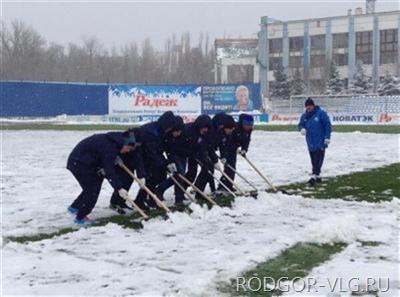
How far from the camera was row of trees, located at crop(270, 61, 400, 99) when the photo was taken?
187 feet

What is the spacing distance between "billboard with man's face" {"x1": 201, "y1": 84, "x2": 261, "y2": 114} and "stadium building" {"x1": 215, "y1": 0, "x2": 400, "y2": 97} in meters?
22.2

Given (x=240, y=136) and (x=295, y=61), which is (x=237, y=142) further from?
(x=295, y=61)

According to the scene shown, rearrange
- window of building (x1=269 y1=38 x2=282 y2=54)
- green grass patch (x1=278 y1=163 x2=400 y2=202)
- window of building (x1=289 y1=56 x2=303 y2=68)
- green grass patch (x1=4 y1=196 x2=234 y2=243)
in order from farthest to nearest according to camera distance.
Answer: window of building (x1=269 y1=38 x2=282 y2=54), window of building (x1=289 y1=56 x2=303 y2=68), green grass patch (x1=278 y1=163 x2=400 y2=202), green grass patch (x1=4 y1=196 x2=234 y2=243)

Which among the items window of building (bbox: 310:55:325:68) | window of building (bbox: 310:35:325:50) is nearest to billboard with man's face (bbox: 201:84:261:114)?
window of building (bbox: 310:55:325:68)

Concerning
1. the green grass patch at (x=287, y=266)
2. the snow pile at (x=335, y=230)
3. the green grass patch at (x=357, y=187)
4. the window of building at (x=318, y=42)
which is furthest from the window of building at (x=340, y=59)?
the green grass patch at (x=287, y=266)

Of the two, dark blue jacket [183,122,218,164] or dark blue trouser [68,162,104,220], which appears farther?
dark blue jacket [183,122,218,164]

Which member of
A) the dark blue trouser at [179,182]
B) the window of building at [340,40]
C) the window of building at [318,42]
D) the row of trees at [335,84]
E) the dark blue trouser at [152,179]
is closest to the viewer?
the dark blue trouser at [152,179]

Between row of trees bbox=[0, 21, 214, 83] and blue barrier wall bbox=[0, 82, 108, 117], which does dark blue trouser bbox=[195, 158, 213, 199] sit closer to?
blue barrier wall bbox=[0, 82, 108, 117]

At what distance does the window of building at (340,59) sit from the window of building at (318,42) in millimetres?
1838

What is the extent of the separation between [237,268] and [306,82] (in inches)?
2507

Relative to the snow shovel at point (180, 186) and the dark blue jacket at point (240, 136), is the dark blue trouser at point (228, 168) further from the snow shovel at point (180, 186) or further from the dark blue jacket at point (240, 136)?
the snow shovel at point (180, 186)

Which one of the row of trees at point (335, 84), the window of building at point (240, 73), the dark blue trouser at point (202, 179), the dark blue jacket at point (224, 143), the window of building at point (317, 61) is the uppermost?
the window of building at point (317, 61)

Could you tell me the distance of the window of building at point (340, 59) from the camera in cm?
6907

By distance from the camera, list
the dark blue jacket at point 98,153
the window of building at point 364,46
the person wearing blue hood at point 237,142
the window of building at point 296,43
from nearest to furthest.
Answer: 1. the dark blue jacket at point 98,153
2. the person wearing blue hood at point 237,142
3. the window of building at point 364,46
4. the window of building at point 296,43
